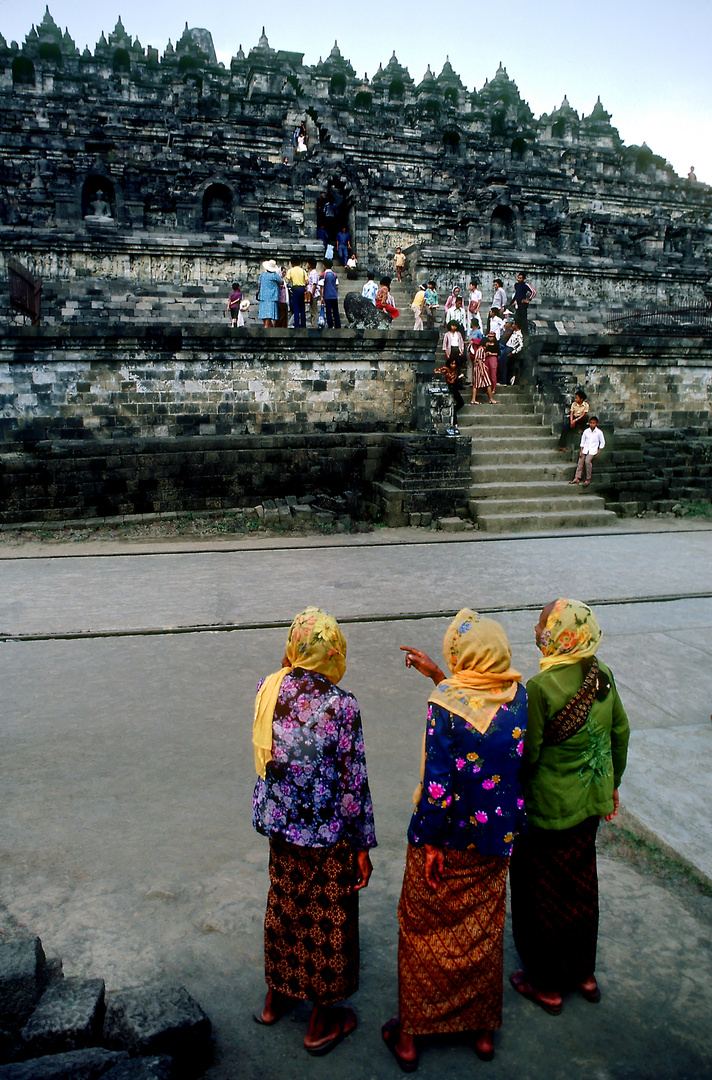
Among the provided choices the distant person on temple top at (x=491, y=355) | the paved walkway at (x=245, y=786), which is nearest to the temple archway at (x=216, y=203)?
the distant person on temple top at (x=491, y=355)

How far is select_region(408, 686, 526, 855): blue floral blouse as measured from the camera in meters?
2.16

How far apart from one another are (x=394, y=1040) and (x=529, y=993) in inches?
20.6

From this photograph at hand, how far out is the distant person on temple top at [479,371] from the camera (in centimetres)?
1252

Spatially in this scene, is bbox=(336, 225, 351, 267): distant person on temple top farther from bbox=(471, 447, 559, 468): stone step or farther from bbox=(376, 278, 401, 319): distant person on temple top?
bbox=(471, 447, 559, 468): stone step

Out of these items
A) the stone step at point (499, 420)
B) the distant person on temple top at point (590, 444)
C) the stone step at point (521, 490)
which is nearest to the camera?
the stone step at point (521, 490)

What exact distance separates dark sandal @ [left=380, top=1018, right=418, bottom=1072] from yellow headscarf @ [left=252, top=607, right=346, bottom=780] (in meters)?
0.91

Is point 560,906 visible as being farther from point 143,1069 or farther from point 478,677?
point 143,1069

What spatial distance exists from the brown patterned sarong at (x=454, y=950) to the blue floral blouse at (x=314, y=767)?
279 mm

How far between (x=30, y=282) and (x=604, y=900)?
1285 cm

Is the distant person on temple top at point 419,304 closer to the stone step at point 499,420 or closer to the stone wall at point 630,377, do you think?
the stone wall at point 630,377

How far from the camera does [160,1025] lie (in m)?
2.10

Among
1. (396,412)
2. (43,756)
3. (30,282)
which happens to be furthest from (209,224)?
(43,756)

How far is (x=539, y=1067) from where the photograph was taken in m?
2.15

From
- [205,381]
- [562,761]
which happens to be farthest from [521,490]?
[562,761]
